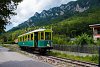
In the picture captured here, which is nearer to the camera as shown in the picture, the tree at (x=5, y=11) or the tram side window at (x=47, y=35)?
the tree at (x=5, y=11)

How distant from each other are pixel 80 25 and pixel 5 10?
13180 cm

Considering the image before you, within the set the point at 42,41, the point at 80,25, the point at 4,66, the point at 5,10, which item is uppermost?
the point at 80,25

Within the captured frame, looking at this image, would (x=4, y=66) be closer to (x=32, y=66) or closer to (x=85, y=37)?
(x=32, y=66)

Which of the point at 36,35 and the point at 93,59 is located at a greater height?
the point at 36,35

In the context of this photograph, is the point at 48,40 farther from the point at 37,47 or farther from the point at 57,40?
the point at 57,40

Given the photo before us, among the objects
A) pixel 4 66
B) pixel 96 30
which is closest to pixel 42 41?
pixel 4 66

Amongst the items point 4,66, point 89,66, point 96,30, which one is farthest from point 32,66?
point 96,30

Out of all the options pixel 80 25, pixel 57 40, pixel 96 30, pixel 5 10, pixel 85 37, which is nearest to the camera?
pixel 5 10

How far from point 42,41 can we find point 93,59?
355 inches

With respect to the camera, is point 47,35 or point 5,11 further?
point 47,35

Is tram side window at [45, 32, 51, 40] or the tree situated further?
tram side window at [45, 32, 51, 40]

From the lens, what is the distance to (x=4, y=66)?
64.5ft

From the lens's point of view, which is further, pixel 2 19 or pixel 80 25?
pixel 80 25

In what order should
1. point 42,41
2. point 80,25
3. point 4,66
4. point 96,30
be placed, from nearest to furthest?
point 4,66 → point 42,41 → point 96,30 → point 80,25
